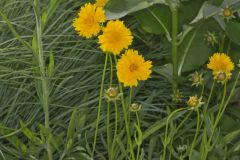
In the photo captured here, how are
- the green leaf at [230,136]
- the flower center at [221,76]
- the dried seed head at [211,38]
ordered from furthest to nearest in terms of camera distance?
1. the dried seed head at [211,38]
2. the green leaf at [230,136]
3. the flower center at [221,76]

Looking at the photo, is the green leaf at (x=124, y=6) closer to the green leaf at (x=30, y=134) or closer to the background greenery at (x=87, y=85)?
the background greenery at (x=87, y=85)

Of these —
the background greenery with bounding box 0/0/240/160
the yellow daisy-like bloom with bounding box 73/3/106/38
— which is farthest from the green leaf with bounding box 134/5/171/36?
the yellow daisy-like bloom with bounding box 73/3/106/38

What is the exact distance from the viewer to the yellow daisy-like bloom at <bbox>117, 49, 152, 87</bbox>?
1.08 meters

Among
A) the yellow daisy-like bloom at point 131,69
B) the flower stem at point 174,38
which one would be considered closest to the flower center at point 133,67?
the yellow daisy-like bloom at point 131,69

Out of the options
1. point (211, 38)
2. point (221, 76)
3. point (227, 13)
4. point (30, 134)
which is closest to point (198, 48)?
point (211, 38)

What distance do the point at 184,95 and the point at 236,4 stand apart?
30cm

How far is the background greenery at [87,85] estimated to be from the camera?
1.28 meters

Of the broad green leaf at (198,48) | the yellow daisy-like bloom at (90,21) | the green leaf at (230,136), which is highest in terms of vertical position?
the yellow daisy-like bloom at (90,21)

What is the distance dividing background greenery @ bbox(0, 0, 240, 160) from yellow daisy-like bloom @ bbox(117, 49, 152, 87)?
20 cm

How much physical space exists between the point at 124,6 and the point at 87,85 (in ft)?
0.90

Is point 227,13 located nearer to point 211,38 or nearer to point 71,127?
point 211,38

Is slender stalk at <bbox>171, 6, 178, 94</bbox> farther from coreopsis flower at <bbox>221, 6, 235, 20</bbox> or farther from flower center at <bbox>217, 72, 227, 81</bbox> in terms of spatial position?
flower center at <bbox>217, 72, 227, 81</bbox>

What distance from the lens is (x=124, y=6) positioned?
129 cm

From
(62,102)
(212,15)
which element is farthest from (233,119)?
(62,102)
